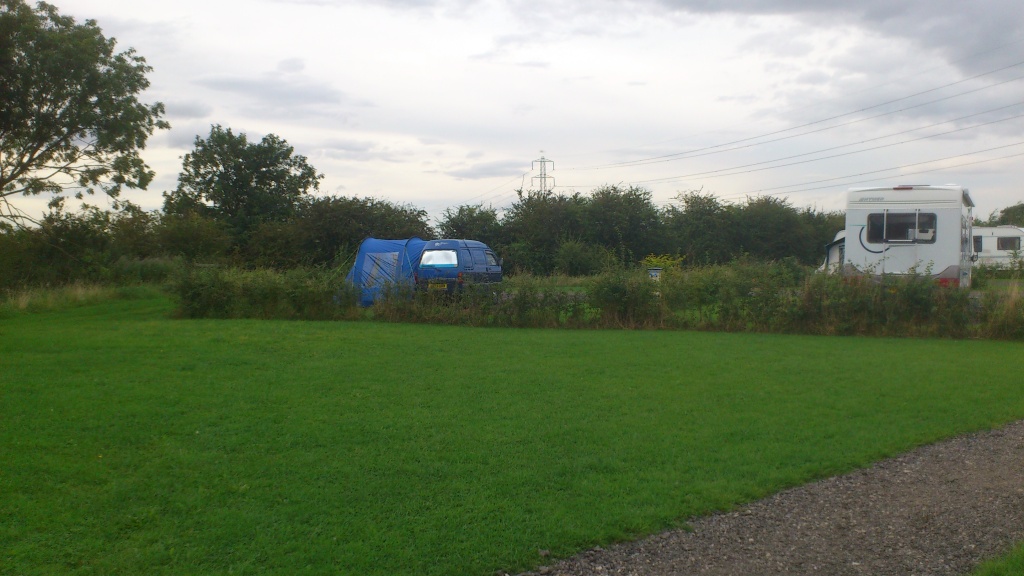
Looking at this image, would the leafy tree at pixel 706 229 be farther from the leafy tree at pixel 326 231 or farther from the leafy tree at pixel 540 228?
the leafy tree at pixel 326 231

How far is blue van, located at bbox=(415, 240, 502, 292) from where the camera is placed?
63.3ft

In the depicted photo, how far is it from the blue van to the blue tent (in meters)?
0.36

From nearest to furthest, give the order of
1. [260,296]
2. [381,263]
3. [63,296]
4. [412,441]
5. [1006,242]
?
1. [412,441]
2. [260,296]
3. [381,263]
4. [63,296]
5. [1006,242]

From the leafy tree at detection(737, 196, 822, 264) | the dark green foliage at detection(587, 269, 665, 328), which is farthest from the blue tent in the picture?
the leafy tree at detection(737, 196, 822, 264)

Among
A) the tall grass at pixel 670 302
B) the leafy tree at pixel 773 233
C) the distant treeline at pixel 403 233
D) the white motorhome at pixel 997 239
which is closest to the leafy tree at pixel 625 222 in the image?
the distant treeline at pixel 403 233

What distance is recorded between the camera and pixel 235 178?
53344mm

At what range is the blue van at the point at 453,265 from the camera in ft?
63.3

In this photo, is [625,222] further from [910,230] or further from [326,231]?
[910,230]

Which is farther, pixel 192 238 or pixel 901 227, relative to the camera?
pixel 192 238

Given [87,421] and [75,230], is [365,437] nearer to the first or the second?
[87,421]

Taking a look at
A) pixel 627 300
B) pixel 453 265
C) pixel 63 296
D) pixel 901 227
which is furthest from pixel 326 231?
pixel 901 227

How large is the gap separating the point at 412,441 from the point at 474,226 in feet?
117

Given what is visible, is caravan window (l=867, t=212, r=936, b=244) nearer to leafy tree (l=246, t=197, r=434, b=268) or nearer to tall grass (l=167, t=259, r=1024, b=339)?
tall grass (l=167, t=259, r=1024, b=339)

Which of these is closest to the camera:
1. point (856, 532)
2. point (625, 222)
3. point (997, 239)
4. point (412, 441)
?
point (856, 532)
